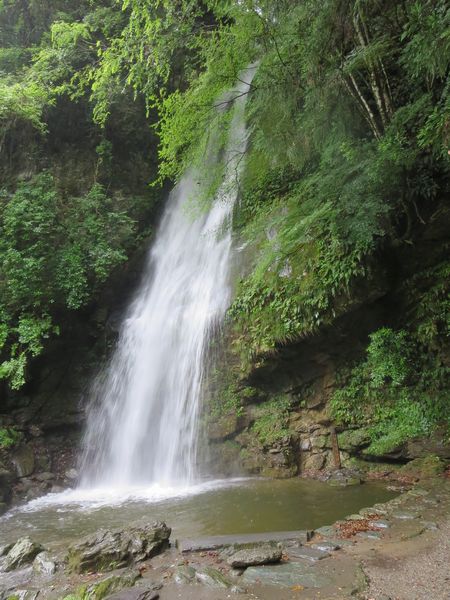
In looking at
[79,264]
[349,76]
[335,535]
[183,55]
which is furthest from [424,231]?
[183,55]

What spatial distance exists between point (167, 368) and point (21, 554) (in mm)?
4842

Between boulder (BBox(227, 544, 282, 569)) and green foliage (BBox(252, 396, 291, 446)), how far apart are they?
12.5ft

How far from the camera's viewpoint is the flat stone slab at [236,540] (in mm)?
4164

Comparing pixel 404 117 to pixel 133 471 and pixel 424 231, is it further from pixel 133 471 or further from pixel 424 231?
pixel 133 471

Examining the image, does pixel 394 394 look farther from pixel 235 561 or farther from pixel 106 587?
pixel 106 587

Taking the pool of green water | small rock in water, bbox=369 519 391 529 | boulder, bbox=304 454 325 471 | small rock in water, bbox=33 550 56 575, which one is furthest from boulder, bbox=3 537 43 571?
boulder, bbox=304 454 325 471

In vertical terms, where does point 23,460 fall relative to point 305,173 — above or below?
below

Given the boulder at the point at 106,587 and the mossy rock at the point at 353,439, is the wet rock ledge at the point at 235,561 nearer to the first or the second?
the boulder at the point at 106,587

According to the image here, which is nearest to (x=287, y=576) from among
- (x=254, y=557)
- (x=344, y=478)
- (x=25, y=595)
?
(x=254, y=557)

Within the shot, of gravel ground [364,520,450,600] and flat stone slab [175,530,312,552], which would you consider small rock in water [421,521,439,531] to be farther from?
flat stone slab [175,530,312,552]

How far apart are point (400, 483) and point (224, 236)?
679cm

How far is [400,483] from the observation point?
597 cm

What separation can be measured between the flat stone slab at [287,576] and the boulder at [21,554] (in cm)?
254

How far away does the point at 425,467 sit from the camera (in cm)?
599
